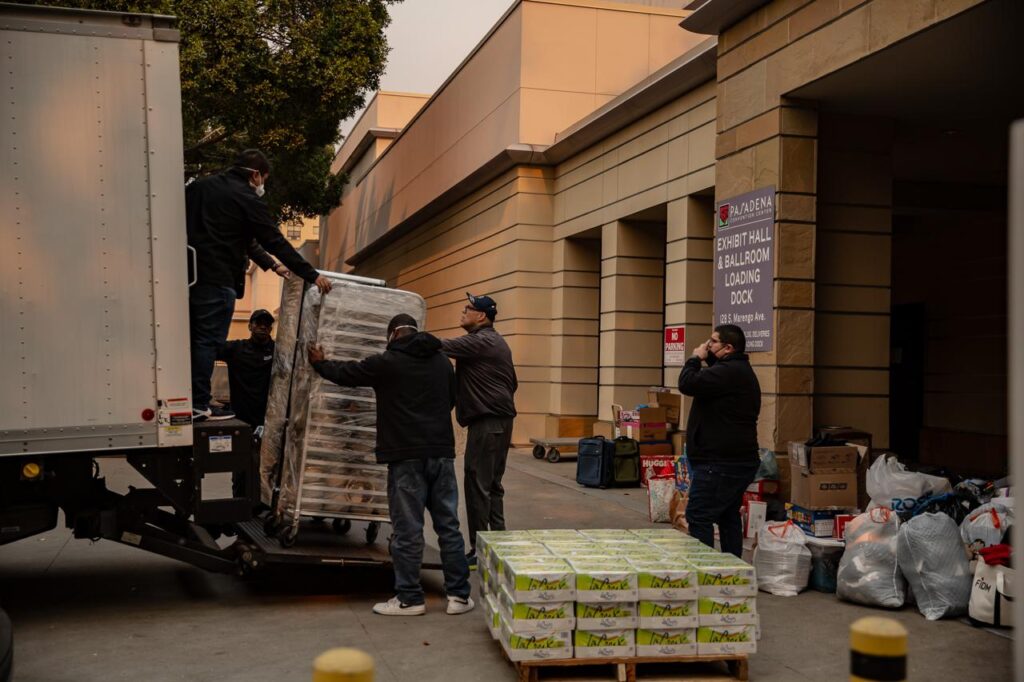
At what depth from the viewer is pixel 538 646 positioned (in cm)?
540

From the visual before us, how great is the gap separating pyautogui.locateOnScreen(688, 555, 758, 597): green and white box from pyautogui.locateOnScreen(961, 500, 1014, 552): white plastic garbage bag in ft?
7.20

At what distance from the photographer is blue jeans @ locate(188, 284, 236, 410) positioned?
22.6 ft

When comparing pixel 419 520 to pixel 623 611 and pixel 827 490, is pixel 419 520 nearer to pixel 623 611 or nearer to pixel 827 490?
pixel 623 611

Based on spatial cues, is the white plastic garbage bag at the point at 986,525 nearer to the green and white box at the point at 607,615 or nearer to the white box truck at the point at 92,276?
the green and white box at the point at 607,615

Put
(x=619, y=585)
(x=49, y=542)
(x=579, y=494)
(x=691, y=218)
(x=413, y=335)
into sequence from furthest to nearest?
(x=691, y=218) → (x=579, y=494) → (x=49, y=542) → (x=413, y=335) → (x=619, y=585)

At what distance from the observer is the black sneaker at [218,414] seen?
697 centimetres

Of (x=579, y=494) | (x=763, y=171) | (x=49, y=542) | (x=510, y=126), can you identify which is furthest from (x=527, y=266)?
(x=49, y=542)

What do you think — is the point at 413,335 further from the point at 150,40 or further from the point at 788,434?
the point at 788,434

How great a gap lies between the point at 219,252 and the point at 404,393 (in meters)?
1.56

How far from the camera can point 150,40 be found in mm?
6508

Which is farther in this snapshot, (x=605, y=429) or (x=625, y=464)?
(x=605, y=429)

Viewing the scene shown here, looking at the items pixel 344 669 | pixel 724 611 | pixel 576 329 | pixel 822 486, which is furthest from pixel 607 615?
pixel 576 329

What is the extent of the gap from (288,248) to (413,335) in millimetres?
1060

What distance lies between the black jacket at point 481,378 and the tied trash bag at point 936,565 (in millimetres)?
3009
